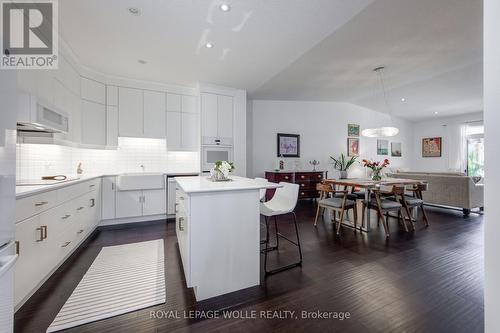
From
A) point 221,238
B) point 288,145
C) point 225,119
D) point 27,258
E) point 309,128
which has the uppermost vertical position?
point 309,128

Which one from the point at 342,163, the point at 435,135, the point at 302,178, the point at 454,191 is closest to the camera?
the point at 454,191

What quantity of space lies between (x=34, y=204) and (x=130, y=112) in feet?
8.80

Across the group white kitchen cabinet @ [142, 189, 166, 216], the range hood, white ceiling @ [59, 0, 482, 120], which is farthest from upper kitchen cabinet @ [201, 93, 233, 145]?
the range hood

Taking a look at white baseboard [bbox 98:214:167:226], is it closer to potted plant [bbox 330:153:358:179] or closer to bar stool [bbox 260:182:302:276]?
bar stool [bbox 260:182:302:276]

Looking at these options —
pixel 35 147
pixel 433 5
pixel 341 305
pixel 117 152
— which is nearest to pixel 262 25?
pixel 433 5

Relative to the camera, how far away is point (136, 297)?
5.67 feet

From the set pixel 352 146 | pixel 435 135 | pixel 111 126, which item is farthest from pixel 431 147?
pixel 111 126

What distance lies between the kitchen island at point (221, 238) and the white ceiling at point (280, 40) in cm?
190

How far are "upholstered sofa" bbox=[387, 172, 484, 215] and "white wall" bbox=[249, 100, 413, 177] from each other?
2.41 m

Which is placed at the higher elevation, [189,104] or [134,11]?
[134,11]

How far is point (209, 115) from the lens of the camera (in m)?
4.28

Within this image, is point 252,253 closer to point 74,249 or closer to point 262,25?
point 74,249

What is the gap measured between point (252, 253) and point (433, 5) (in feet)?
10.5

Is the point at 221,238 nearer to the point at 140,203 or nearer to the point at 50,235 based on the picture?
the point at 50,235
